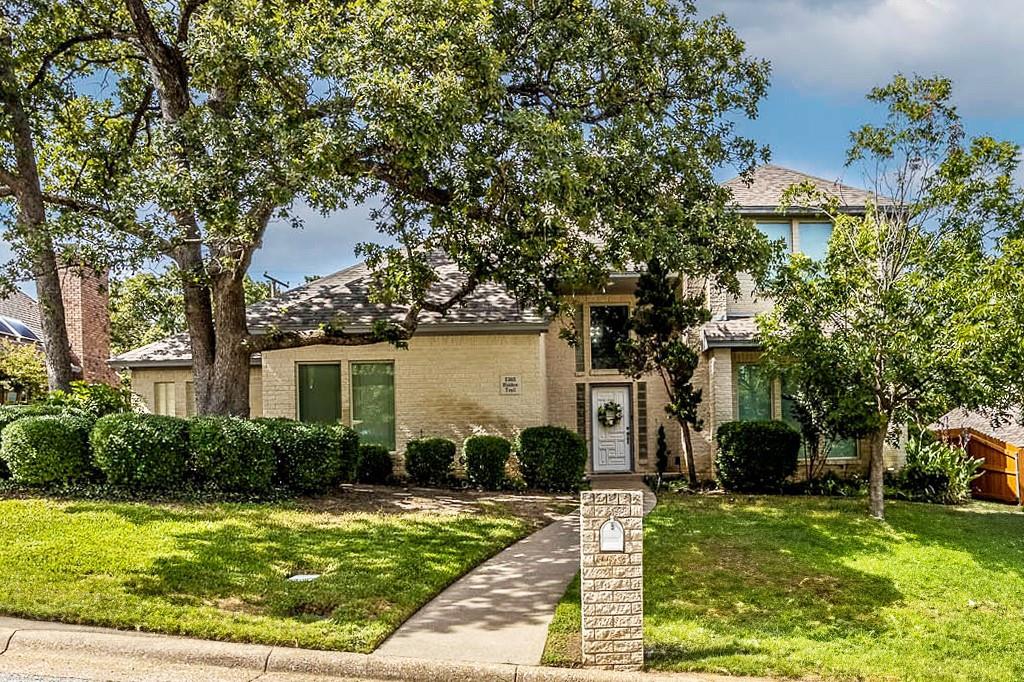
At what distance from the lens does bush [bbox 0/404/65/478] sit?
1198cm

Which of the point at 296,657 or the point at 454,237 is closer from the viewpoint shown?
the point at 296,657

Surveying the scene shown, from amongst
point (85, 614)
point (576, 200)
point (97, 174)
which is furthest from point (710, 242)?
point (97, 174)

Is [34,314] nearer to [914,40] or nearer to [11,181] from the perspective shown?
[11,181]

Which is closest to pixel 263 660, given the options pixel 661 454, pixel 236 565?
pixel 236 565

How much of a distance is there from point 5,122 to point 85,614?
8.86m

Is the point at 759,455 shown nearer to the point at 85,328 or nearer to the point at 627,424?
the point at 627,424

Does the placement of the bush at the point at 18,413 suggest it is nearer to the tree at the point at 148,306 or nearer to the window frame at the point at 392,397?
the tree at the point at 148,306

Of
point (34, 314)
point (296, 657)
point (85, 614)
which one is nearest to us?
point (296, 657)

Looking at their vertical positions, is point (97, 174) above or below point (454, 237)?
above

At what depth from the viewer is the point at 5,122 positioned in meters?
12.5

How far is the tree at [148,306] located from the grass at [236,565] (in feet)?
16.3

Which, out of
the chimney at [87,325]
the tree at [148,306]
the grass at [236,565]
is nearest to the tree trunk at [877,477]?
the grass at [236,565]

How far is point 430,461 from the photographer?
49.7ft

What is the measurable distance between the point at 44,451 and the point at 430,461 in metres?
6.23
